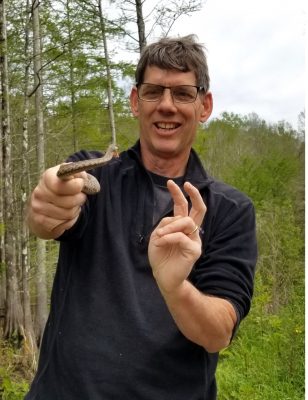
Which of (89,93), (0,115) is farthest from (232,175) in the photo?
(0,115)

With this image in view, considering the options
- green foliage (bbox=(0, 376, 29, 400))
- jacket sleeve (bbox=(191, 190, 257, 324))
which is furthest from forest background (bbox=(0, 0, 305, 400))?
jacket sleeve (bbox=(191, 190, 257, 324))

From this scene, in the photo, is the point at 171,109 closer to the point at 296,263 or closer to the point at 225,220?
the point at 225,220

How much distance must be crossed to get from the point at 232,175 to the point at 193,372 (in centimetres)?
2387

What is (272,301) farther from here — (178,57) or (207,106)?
(178,57)

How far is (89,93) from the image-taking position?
17.5 meters

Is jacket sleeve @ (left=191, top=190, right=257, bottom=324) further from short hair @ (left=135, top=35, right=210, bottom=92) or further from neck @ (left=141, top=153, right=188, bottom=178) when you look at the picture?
short hair @ (left=135, top=35, right=210, bottom=92)

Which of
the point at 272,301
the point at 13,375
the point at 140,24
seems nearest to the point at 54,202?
the point at 13,375

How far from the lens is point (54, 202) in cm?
165

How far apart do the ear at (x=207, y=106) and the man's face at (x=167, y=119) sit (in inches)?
4.0

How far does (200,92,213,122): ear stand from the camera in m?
2.27

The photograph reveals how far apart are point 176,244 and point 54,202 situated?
0.43 m

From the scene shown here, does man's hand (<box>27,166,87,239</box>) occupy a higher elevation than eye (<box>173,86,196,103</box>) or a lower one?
lower

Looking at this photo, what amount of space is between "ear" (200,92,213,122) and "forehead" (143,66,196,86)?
0.45 feet

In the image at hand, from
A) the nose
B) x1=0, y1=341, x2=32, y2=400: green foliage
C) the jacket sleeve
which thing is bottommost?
x1=0, y1=341, x2=32, y2=400: green foliage
